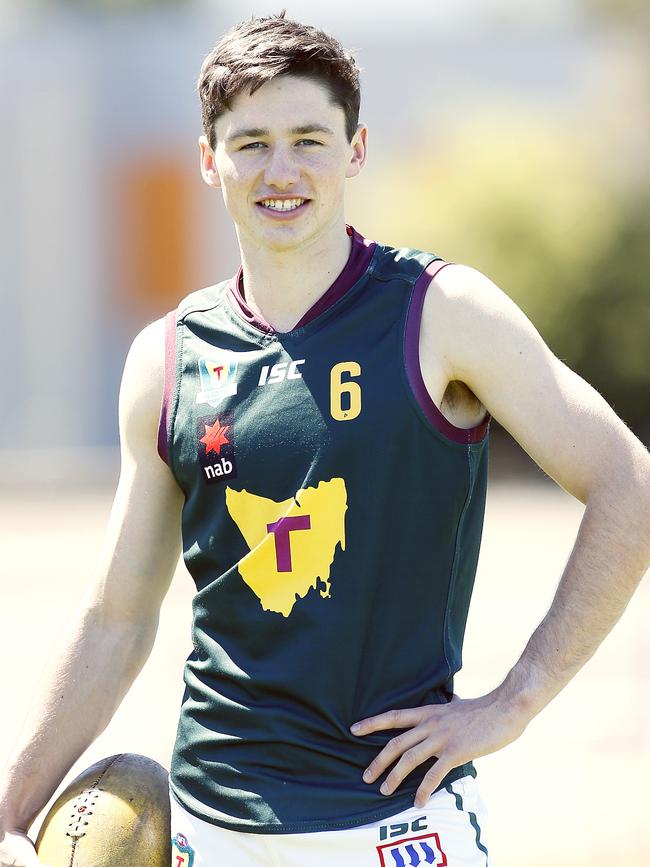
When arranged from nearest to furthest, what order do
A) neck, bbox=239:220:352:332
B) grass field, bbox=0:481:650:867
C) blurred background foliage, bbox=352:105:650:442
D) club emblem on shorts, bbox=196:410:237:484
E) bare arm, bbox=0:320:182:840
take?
club emblem on shorts, bbox=196:410:237:484 → neck, bbox=239:220:352:332 → bare arm, bbox=0:320:182:840 → grass field, bbox=0:481:650:867 → blurred background foliage, bbox=352:105:650:442

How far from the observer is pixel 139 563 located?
3.27 metres

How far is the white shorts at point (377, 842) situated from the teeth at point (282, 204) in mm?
1252

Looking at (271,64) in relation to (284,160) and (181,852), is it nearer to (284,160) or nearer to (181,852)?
(284,160)

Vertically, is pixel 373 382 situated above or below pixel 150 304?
A: below

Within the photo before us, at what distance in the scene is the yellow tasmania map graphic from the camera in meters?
2.88

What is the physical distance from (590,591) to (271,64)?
4.18ft

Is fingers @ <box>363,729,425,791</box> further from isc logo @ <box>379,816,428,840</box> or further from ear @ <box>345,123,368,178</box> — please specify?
ear @ <box>345,123,368,178</box>

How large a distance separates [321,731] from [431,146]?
2298cm

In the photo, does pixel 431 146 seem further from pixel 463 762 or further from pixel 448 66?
pixel 463 762

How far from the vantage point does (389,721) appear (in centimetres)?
286

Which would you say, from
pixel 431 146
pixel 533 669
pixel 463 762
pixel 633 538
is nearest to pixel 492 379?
pixel 633 538

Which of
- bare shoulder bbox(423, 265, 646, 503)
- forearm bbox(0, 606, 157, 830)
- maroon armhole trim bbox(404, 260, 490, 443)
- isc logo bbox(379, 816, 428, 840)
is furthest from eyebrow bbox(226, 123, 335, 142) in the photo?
isc logo bbox(379, 816, 428, 840)

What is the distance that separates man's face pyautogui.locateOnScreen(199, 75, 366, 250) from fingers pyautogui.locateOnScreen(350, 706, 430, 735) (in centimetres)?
101

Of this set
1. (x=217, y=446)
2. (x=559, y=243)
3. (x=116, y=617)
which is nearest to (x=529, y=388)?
(x=217, y=446)
